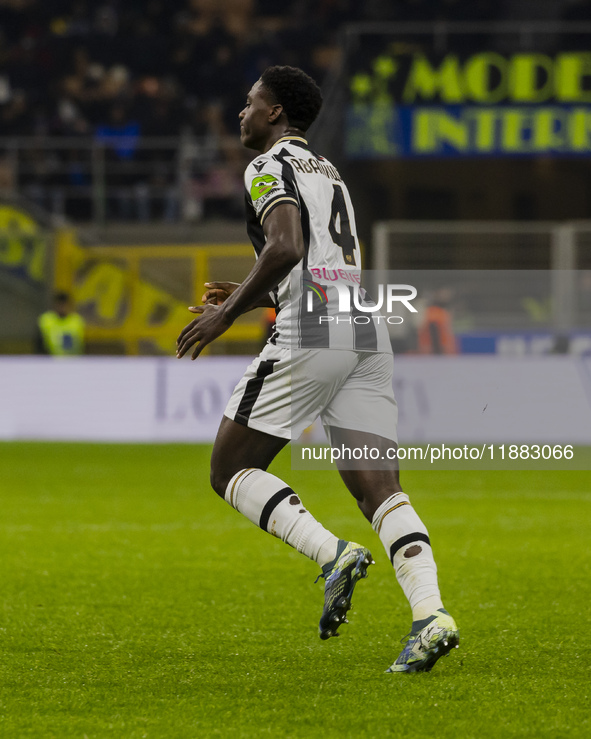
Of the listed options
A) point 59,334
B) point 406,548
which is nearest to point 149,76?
point 59,334

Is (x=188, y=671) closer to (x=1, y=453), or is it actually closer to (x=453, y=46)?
(x=1, y=453)

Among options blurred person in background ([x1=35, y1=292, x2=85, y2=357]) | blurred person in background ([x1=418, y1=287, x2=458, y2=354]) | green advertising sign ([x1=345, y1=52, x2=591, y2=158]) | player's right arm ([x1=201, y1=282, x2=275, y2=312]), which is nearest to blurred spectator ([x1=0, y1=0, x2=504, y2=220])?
green advertising sign ([x1=345, y1=52, x2=591, y2=158])

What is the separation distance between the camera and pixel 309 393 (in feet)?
11.2

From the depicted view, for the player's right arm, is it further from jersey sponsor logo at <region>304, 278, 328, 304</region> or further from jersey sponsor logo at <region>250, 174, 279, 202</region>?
jersey sponsor logo at <region>250, 174, 279, 202</region>

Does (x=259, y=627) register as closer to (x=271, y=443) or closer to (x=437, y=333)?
(x=271, y=443)

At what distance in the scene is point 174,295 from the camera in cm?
1619

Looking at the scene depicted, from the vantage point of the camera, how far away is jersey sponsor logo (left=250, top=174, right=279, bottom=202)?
3.35 m

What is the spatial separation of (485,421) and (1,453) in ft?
17.2

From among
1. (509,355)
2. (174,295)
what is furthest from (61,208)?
(509,355)

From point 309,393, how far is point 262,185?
672 mm

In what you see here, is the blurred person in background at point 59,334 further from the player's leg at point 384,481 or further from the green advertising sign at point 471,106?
the player's leg at point 384,481

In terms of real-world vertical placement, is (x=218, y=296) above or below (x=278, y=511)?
above

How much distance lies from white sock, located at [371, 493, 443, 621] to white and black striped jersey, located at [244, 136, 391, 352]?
56 cm

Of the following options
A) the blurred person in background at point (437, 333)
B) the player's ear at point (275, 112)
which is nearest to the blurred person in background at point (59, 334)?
the blurred person in background at point (437, 333)
